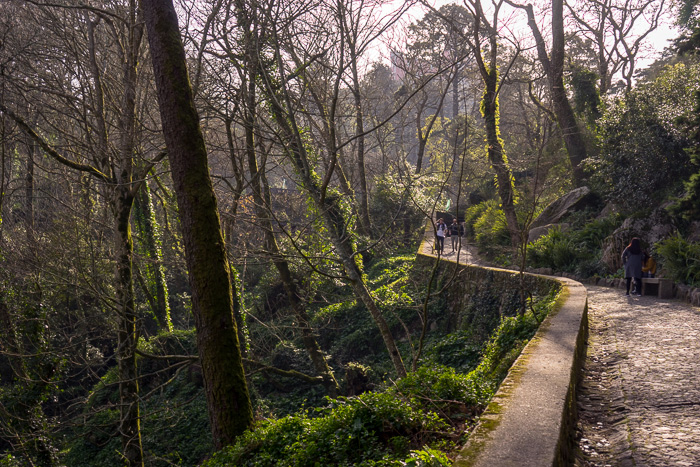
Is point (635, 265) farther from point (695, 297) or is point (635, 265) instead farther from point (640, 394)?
point (640, 394)

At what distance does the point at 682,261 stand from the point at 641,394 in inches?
325

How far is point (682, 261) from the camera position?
446 inches

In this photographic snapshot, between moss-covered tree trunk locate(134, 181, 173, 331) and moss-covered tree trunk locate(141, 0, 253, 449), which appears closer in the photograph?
moss-covered tree trunk locate(141, 0, 253, 449)

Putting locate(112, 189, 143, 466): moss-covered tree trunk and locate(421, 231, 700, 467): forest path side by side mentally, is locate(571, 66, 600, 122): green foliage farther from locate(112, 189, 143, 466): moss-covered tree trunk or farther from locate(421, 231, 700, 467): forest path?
locate(112, 189, 143, 466): moss-covered tree trunk

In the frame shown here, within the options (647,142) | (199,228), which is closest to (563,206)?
(647,142)

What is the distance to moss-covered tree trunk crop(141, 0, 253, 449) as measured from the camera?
636cm

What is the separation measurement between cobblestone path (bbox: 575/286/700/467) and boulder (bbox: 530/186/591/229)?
11763 millimetres

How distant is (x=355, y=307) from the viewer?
59.0 ft

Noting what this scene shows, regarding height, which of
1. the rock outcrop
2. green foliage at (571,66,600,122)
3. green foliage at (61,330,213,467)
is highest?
green foliage at (571,66,600,122)

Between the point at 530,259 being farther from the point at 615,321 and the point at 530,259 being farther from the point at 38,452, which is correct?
the point at 38,452

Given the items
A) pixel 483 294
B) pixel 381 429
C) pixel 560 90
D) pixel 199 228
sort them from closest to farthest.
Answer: pixel 381 429
pixel 199 228
pixel 483 294
pixel 560 90

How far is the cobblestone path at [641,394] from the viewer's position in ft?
11.8

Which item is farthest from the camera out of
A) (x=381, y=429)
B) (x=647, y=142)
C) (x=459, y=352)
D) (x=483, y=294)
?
(x=647, y=142)

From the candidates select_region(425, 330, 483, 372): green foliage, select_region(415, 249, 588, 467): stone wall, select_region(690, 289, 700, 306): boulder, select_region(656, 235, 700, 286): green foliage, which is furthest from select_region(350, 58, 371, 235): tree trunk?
select_region(415, 249, 588, 467): stone wall
